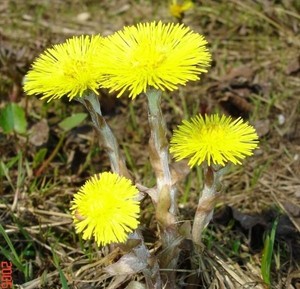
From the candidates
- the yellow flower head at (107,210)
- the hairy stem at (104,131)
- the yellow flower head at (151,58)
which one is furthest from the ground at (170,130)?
the yellow flower head at (151,58)

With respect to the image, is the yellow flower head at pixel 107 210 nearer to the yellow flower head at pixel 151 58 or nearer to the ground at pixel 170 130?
the yellow flower head at pixel 151 58

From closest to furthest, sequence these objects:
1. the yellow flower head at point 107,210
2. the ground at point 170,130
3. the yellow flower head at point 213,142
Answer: the yellow flower head at point 107,210 → the yellow flower head at point 213,142 → the ground at point 170,130

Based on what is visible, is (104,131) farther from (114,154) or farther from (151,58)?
(151,58)

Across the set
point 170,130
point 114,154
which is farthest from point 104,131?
point 170,130

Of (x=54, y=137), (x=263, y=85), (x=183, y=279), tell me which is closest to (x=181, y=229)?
(x=183, y=279)

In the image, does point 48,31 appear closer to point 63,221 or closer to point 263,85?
point 263,85

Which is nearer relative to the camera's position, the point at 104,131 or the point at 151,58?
the point at 151,58
